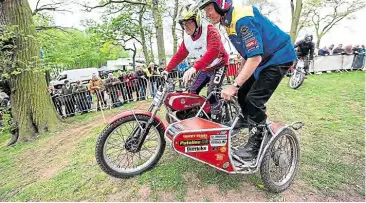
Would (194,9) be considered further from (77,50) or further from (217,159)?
(77,50)

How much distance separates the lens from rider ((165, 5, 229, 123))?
322 centimetres

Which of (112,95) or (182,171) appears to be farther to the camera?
(112,95)

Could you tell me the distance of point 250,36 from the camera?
238cm

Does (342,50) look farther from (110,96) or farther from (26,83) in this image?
(26,83)

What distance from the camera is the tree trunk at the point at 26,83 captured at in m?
7.46

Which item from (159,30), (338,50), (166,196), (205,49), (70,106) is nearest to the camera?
(166,196)

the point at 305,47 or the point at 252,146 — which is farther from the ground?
the point at 305,47

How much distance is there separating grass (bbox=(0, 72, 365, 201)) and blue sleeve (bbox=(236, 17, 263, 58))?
5.26ft

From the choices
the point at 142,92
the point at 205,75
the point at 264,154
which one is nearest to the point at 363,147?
the point at 264,154

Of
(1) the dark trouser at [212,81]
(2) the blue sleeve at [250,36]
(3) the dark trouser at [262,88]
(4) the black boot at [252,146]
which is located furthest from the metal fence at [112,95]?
(2) the blue sleeve at [250,36]

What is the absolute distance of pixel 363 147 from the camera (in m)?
3.96

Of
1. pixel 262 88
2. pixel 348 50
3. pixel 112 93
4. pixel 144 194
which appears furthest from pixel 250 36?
pixel 348 50

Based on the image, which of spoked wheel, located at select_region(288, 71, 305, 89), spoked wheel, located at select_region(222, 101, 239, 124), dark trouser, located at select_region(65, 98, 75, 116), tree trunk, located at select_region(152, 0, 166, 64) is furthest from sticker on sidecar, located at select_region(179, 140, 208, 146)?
tree trunk, located at select_region(152, 0, 166, 64)

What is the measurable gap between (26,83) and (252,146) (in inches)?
299
